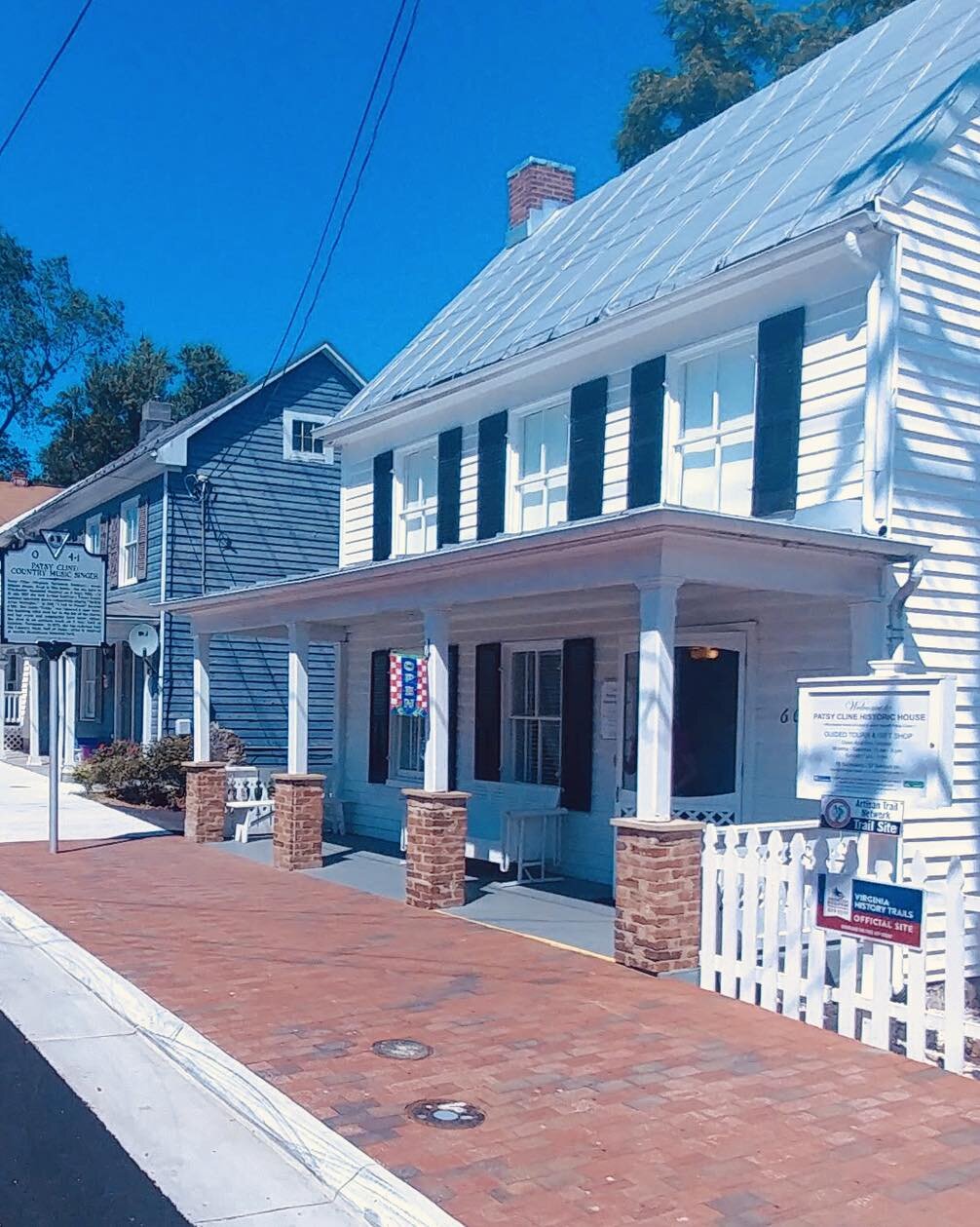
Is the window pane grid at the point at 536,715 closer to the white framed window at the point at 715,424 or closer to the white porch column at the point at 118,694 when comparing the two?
the white framed window at the point at 715,424

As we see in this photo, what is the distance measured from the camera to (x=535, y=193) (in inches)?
713

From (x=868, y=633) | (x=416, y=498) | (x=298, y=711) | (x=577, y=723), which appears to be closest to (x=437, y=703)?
(x=577, y=723)

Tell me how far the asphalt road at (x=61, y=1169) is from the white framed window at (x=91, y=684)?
20.9m

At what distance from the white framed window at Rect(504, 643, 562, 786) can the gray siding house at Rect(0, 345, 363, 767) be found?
9.31 m

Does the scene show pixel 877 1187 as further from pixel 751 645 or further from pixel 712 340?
pixel 712 340

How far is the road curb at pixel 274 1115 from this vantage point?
14.8ft

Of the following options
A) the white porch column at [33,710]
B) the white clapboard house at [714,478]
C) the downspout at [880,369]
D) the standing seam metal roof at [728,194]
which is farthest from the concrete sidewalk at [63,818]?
the downspout at [880,369]

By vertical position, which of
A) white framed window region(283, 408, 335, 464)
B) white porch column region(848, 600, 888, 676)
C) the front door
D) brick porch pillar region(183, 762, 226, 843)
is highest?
white framed window region(283, 408, 335, 464)

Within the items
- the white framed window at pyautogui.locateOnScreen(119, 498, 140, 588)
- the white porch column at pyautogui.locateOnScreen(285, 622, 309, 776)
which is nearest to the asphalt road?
the white porch column at pyautogui.locateOnScreen(285, 622, 309, 776)

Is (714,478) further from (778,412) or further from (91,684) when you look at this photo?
(91,684)

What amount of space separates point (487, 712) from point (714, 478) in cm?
428

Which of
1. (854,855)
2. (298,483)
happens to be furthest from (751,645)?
(298,483)

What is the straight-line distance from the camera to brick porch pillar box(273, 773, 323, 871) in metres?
13.0

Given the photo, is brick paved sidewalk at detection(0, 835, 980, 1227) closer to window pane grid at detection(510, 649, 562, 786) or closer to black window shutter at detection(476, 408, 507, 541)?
window pane grid at detection(510, 649, 562, 786)
